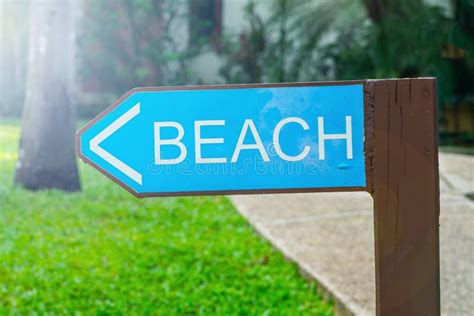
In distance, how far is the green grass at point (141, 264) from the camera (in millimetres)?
4469

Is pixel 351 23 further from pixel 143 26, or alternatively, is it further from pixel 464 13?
pixel 143 26

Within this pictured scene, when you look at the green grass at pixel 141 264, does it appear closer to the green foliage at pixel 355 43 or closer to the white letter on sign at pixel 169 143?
the white letter on sign at pixel 169 143

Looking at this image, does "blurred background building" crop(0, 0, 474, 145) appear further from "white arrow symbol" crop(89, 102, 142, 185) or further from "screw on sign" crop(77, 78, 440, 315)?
"white arrow symbol" crop(89, 102, 142, 185)

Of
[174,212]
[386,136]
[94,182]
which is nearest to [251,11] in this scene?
[94,182]

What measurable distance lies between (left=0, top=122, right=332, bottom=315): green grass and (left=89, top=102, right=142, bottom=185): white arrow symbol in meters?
2.45

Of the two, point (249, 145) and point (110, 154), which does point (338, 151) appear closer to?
point (249, 145)

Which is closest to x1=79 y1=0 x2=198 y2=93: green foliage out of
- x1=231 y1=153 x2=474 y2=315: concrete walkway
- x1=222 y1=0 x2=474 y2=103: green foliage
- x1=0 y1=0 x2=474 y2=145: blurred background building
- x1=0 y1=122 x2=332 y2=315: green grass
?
x1=0 y1=0 x2=474 y2=145: blurred background building

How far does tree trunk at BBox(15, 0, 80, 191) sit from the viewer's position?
28.1ft

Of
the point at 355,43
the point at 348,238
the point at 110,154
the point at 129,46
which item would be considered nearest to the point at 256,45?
the point at 355,43

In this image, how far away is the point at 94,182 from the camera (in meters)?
9.33

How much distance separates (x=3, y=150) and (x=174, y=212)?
664 cm

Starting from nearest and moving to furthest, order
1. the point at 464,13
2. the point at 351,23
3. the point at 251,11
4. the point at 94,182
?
the point at 94,182
the point at 464,13
the point at 351,23
the point at 251,11

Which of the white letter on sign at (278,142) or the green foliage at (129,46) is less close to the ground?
the green foliage at (129,46)

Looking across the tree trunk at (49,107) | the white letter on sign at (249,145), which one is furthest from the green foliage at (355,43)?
the white letter on sign at (249,145)
